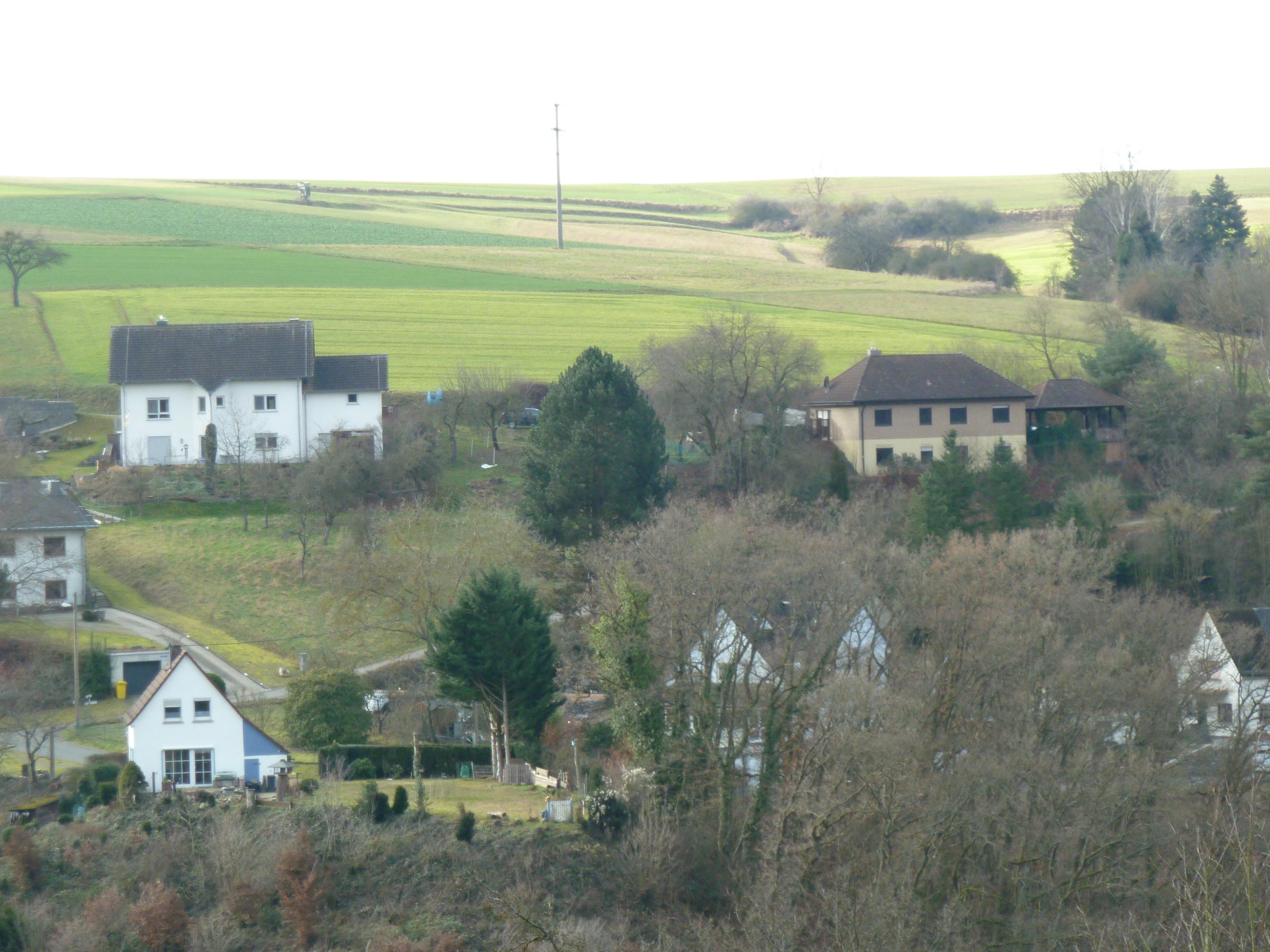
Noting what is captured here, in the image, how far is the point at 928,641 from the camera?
1480 inches

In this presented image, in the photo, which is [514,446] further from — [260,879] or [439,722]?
[260,879]

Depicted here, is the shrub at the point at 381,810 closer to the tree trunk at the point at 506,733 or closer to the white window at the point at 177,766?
the tree trunk at the point at 506,733

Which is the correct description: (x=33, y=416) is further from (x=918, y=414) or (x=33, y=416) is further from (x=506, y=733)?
(x=918, y=414)

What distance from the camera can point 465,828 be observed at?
33.0 m

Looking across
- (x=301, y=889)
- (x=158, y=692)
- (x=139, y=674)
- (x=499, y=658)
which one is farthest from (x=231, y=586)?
(x=301, y=889)

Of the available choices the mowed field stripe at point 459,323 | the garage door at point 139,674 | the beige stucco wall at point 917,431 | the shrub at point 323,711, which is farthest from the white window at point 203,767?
the beige stucco wall at point 917,431

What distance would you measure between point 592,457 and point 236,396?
18964 mm

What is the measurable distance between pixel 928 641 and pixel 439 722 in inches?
587

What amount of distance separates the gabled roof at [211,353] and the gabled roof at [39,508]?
1007cm

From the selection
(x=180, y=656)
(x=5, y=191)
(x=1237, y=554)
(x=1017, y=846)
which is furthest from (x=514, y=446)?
(x=5, y=191)

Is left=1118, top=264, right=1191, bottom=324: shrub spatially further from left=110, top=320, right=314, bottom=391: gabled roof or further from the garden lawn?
the garden lawn

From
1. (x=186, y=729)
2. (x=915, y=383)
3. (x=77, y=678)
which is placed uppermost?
(x=915, y=383)

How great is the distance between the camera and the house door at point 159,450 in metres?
57.8

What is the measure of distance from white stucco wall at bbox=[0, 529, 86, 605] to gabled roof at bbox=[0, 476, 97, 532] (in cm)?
23
